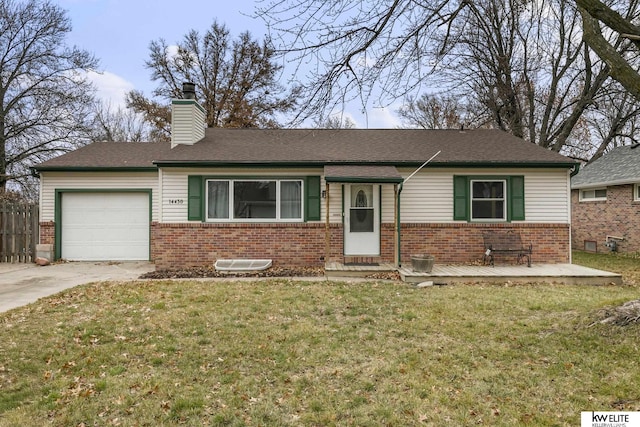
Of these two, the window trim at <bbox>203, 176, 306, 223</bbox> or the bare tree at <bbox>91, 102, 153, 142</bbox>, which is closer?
the window trim at <bbox>203, 176, 306, 223</bbox>

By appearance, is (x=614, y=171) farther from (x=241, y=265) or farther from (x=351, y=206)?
(x=241, y=265)

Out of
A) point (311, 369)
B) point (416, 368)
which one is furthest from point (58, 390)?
point (416, 368)

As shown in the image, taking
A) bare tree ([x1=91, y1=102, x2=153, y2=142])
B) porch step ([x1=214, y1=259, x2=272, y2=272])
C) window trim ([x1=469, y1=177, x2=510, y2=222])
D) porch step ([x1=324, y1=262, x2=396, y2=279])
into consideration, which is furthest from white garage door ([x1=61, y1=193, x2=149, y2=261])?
bare tree ([x1=91, y1=102, x2=153, y2=142])

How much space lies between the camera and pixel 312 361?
4.40m

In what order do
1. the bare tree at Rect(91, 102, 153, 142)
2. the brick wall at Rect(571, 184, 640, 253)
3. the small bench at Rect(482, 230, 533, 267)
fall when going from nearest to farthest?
the small bench at Rect(482, 230, 533, 267)
the brick wall at Rect(571, 184, 640, 253)
the bare tree at Rect(91, 102, 153, 142)

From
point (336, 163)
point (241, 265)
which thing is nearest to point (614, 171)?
point (336, 163)

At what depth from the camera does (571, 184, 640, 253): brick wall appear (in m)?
15.1

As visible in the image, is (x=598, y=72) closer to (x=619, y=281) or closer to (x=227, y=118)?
(x=619, y=281)

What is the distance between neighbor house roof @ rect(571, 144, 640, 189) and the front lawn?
11.0 m

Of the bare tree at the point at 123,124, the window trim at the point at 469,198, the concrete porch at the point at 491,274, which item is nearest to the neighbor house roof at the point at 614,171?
the window trim at the point at 469,198

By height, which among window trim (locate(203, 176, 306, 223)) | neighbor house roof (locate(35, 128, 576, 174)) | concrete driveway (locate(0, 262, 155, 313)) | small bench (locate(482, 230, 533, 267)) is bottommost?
concrete driveway (locate(0, 262, 155, 313))

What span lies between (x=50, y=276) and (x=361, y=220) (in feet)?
26.3

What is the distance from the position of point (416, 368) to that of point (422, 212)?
732 centimetres

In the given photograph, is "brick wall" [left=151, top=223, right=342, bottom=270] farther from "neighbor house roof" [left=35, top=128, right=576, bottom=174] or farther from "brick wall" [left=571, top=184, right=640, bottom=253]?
"brick wall" [left=571, top=184, right=640, bottom=253]
